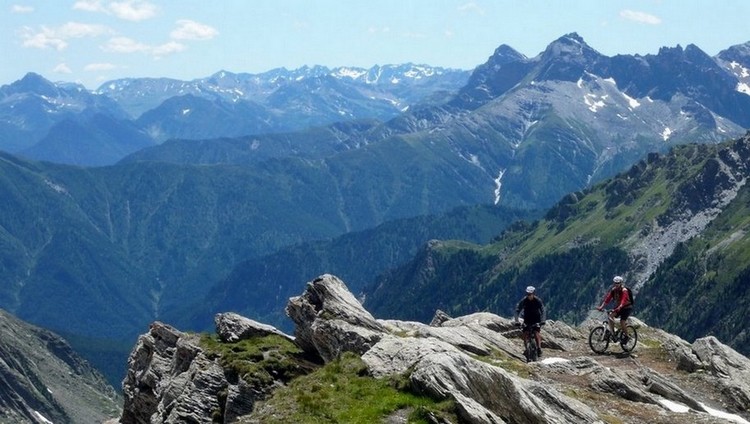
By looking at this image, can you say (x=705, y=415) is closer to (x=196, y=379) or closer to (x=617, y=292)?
(x=617, y=292)

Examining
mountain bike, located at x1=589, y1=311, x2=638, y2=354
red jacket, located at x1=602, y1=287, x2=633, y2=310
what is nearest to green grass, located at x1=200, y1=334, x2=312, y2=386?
mountain bike, located at x1=589, y1=311, x2=638, y2=354

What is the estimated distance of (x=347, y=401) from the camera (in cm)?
3491

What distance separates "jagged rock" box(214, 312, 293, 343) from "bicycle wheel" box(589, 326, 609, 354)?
19134mm

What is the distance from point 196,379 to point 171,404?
99.6 inches

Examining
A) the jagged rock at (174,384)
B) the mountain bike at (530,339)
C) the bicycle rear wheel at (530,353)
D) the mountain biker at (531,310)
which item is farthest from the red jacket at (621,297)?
the jagged rock at (174,384)

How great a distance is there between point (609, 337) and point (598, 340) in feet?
3.03

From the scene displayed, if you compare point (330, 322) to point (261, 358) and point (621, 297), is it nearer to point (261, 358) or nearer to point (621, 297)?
point (261, 358)

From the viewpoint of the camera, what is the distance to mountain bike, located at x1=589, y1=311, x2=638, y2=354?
5446cm

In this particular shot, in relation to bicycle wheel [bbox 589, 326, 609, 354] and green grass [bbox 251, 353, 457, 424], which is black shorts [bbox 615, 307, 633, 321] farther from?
green grass [bbox 251, 353, 457, 424]

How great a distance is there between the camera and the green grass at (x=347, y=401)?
3281cm

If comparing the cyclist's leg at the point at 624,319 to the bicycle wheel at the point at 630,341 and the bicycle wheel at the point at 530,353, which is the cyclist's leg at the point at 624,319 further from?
the bicycle wheel at the point at 530,353

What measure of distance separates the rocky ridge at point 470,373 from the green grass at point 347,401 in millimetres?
446

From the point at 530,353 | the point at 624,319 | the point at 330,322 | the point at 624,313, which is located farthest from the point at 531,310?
the point at 330,322

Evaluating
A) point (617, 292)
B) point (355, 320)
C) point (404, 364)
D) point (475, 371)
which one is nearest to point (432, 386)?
point (475, 371)
